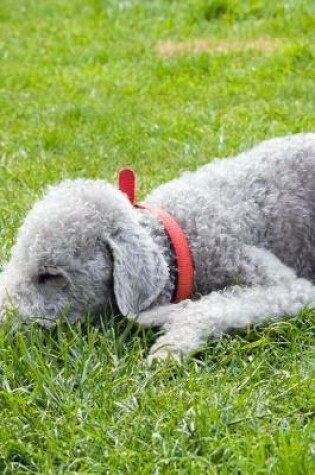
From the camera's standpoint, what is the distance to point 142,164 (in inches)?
278

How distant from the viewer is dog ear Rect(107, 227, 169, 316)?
4.50 meters

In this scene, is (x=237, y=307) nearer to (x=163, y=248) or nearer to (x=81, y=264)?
(x=163, y=248)

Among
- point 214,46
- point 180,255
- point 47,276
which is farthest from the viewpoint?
point 214,46

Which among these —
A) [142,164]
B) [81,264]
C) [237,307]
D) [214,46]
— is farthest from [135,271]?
[214,46]

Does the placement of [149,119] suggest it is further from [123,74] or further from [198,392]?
[198,392]

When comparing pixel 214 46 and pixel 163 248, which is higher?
pixel 214 46

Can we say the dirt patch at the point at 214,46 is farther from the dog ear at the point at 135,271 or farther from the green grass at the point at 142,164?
the dog ear at the point at 135,271

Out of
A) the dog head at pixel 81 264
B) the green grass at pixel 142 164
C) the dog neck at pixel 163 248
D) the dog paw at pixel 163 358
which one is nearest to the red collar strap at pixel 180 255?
the dog neck at pixel 163 248

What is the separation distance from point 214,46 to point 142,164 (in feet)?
10.8

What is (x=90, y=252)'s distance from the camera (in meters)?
4.55

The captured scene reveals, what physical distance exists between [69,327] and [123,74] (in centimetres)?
530

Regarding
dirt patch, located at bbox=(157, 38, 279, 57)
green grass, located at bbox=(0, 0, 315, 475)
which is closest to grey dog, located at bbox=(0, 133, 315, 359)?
green grass, located at bbox=(0, 0, 315, 475)

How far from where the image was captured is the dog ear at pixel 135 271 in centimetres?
450

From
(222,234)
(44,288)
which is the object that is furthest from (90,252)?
(222,234)
